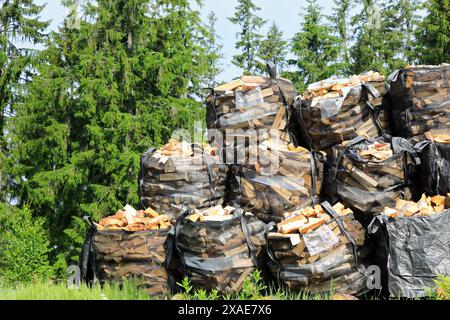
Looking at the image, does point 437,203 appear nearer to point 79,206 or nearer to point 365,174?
point 365,174

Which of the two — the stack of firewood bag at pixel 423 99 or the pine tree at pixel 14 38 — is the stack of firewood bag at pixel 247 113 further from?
the pine tree at pixel 14 38

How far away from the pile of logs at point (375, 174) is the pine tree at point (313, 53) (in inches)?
591

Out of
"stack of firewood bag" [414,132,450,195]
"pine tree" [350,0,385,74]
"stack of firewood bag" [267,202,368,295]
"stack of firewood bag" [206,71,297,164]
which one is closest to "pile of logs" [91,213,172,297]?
"stack of firewood bag" [267,202,368,295]

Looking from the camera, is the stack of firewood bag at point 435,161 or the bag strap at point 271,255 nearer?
the bag strap at point 271,255

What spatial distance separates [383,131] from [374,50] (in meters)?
17.9

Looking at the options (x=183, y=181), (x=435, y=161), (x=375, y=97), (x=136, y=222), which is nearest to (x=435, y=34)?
(x=375, y=97)

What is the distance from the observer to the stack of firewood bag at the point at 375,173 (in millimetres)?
5570

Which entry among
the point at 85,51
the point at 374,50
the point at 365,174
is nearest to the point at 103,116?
the point at 85,51

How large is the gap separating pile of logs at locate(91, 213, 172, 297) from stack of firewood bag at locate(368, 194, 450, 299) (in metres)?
2.23

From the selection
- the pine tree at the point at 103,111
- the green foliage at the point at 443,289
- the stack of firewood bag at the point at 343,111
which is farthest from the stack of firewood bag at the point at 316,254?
the pine tree at the point at 103,111

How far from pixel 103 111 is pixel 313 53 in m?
9.69

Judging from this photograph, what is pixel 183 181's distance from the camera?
606cm

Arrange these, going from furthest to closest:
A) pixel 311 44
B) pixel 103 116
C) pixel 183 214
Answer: pixel 311 44 → pixel 103 116 → pixel 183 214

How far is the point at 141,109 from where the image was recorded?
1515cm
